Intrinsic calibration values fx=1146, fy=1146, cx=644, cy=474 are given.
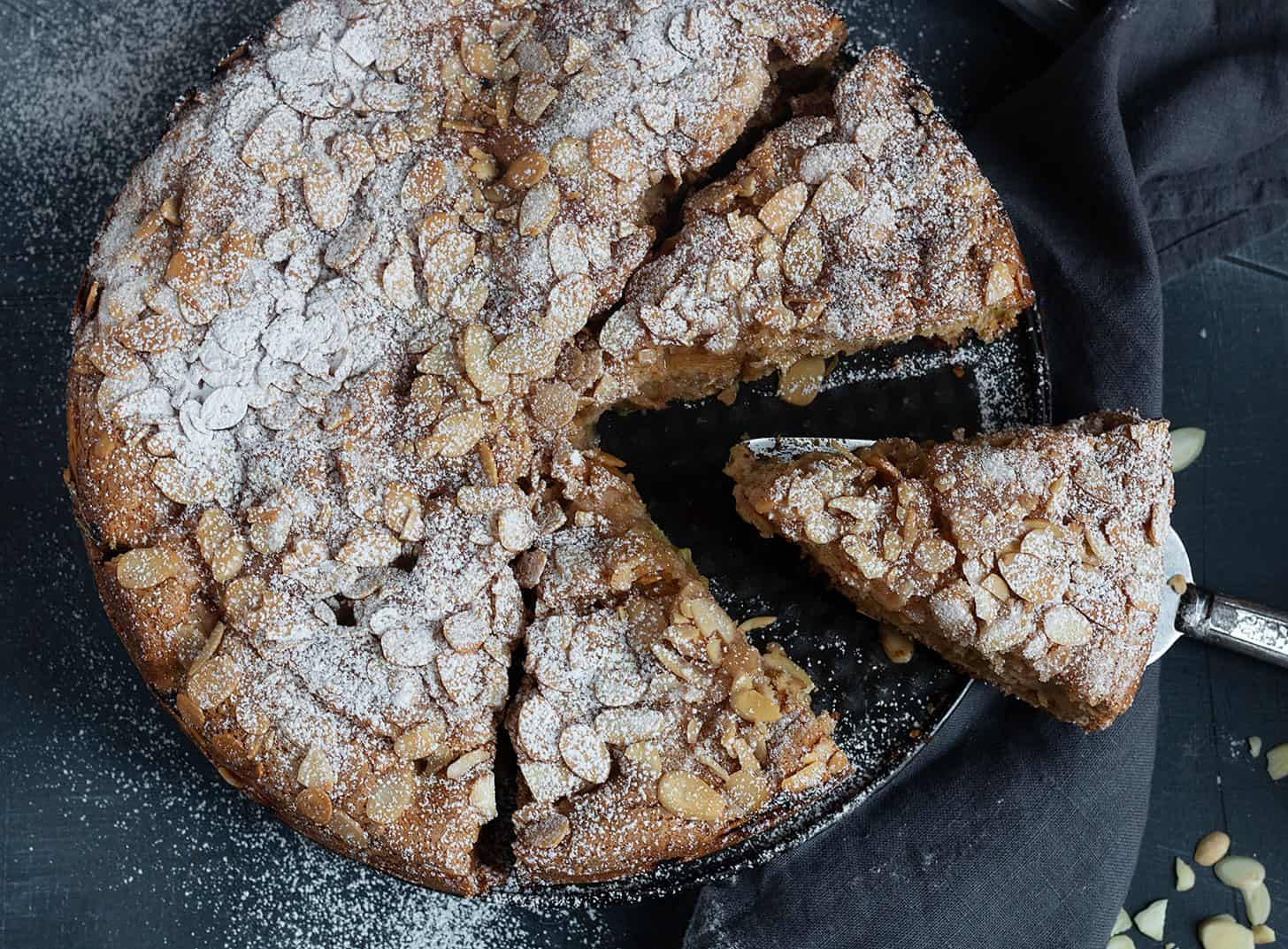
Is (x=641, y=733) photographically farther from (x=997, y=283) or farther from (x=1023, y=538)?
(x=997, y=283)

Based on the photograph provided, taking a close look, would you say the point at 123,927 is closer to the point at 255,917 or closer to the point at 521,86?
the point at 255,917

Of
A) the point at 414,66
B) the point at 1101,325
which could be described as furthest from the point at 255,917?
the point at 1101,325

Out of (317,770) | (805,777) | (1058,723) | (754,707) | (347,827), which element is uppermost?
(317,770)

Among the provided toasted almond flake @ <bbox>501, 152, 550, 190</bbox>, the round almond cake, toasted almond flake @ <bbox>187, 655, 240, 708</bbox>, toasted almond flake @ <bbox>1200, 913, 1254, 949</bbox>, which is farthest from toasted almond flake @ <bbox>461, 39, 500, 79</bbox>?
toasted almond flake @ <bbox>1200, 913, 1254, 949</bbox>

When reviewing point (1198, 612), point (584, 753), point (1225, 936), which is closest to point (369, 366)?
point (584, 753)

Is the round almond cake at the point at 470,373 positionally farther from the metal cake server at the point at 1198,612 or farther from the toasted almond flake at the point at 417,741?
the metal cake server at the point at 1198,612

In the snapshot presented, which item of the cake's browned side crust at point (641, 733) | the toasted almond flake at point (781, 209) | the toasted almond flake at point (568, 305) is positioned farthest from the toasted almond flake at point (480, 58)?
the cake's browned side crust at point (641, 733)
